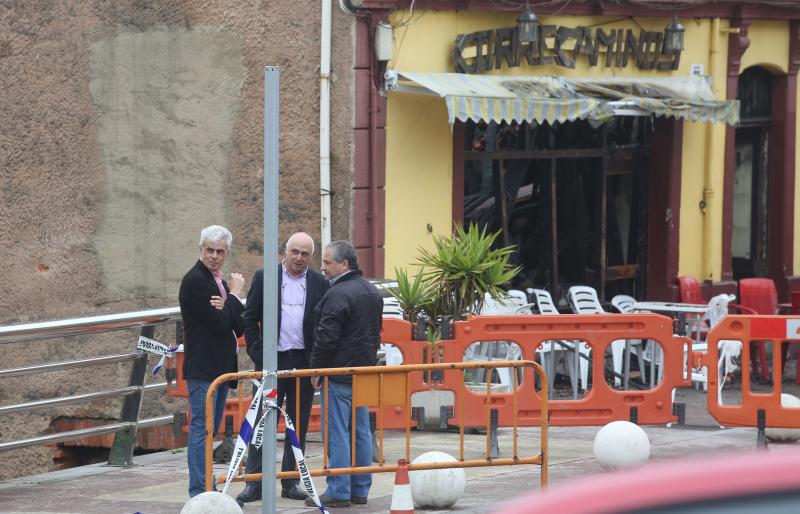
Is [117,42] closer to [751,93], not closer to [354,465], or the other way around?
[354,465]

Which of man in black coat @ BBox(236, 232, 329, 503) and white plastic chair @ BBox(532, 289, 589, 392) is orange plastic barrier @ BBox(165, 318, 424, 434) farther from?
white plastic chair @ BBox(532, 289, 589, 392)

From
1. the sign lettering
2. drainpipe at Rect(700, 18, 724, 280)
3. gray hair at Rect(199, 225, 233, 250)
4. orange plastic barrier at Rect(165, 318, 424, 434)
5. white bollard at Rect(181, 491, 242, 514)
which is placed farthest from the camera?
drainpipe at Rect(700, 18, 724, 280)

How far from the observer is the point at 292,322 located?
29.8ft

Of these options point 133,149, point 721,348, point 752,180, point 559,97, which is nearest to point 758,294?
point 752,180

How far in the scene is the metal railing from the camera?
9.71m

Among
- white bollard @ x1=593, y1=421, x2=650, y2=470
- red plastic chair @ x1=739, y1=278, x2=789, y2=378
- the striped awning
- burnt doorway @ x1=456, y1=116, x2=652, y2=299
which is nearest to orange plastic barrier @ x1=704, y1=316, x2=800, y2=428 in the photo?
white bollard @ x1=593, y1=421, x2=650, y2=470

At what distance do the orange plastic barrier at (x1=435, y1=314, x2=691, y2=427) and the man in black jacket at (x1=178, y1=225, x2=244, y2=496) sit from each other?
246 centimetres

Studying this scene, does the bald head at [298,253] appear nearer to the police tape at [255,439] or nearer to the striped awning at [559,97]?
the police tape at [255,439]

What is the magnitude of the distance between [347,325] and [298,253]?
0.55 meters

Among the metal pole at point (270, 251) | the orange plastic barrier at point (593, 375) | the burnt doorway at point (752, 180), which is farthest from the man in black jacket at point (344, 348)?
the burnt doorway at point (752, 180)

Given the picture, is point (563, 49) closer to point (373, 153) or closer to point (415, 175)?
point (415, 175)

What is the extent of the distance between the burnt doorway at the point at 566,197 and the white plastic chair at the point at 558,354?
844 millimetres

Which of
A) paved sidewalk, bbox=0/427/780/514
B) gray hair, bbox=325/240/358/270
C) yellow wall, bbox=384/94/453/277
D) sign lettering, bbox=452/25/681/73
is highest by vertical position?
sign lettering, bbox=452/25/681/73

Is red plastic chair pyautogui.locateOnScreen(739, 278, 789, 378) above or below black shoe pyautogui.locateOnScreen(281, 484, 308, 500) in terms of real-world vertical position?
above
